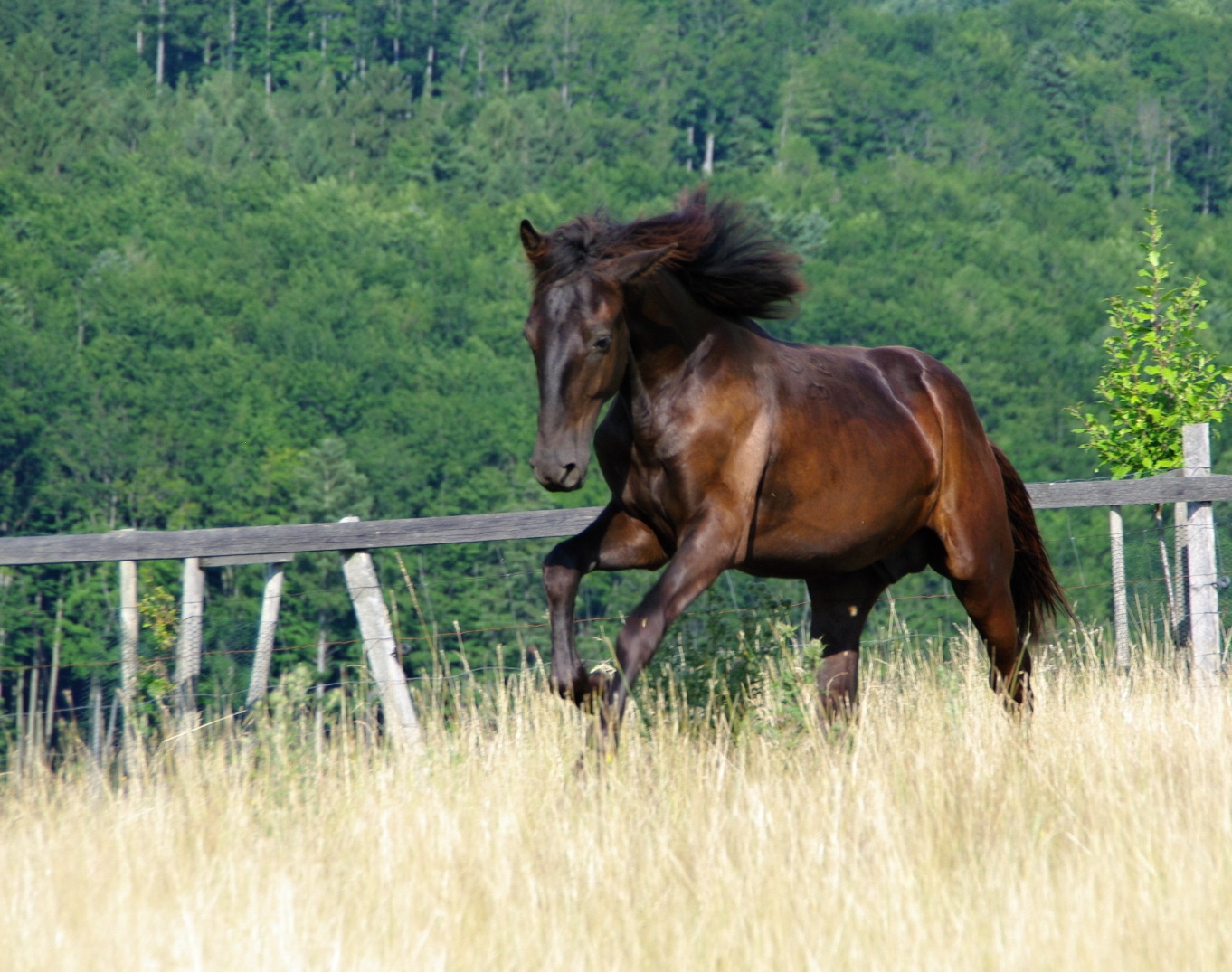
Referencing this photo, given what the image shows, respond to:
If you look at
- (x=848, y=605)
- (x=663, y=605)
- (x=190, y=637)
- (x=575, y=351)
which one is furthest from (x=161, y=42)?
(x=663, y=605)

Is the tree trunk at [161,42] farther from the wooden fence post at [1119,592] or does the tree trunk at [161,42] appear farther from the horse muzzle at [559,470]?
the horse muzzle at [559,470]

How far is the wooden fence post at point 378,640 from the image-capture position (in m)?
5.64

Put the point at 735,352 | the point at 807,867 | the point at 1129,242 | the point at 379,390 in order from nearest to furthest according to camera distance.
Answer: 1. the point at 807,867
2. the point at 735,352
3. the point at 379,390
4. the point at 1129,242

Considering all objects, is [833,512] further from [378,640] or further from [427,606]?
[427,606]

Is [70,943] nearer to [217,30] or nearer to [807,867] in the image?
[807,867]

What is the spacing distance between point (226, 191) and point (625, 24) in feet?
141

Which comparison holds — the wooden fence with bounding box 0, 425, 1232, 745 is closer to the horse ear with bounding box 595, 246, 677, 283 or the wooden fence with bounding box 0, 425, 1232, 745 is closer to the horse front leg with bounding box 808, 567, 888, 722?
the horse front leg with bounding box 808, 567, 888, 722

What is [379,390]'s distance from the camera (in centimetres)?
7100

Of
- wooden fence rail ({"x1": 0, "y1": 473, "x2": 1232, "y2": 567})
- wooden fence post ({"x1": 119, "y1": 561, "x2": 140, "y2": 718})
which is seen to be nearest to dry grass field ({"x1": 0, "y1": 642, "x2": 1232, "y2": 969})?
wooden fence post ({"x1": 119, "y1": 561, "x2": 140, "y2": 718})

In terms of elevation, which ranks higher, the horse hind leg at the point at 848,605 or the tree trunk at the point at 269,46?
the tree trunk at the point at 269,46

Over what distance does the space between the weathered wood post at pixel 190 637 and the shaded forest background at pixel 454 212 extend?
27715 mm

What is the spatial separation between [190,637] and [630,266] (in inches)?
96.1

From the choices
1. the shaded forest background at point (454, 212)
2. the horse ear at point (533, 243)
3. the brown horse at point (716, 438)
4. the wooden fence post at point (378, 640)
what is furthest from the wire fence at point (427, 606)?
the horse ear at point (533, 243)

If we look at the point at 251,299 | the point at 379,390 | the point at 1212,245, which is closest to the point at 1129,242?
the point at 1212,245
